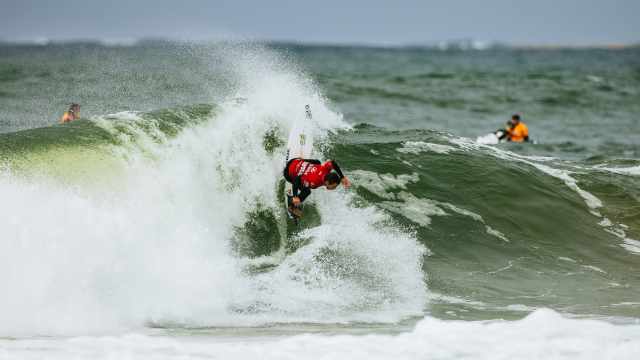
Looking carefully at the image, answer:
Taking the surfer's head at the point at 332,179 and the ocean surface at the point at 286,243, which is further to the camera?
the surfer's head at the point at 332,179

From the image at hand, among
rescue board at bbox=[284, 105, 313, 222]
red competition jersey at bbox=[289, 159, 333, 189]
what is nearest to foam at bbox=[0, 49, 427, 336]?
rescue board at bbox=[284, 105, 313, 222]

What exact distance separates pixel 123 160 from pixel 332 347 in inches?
170

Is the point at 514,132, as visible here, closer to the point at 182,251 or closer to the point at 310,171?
the point at 310,171

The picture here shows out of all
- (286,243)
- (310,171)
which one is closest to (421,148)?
(310,171)

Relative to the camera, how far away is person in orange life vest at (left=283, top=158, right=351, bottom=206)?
10.0m

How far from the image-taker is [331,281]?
369 inches

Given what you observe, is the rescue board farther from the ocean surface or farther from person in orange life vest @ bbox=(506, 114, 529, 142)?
person in orange life vest @ bbox=(506, 114, 529, 142)

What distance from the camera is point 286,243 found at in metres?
10.5

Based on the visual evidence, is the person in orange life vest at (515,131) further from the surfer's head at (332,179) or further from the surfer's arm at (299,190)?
the surfer's head at (332,179)

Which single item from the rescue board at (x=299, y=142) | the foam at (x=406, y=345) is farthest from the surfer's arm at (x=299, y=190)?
the foam at (x=406, y=345)

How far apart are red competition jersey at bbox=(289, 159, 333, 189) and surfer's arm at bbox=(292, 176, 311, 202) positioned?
5 centimetres

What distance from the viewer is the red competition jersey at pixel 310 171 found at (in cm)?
1011

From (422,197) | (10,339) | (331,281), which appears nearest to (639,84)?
(422,197)

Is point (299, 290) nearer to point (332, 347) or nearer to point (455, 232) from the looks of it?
point (332, 347)
